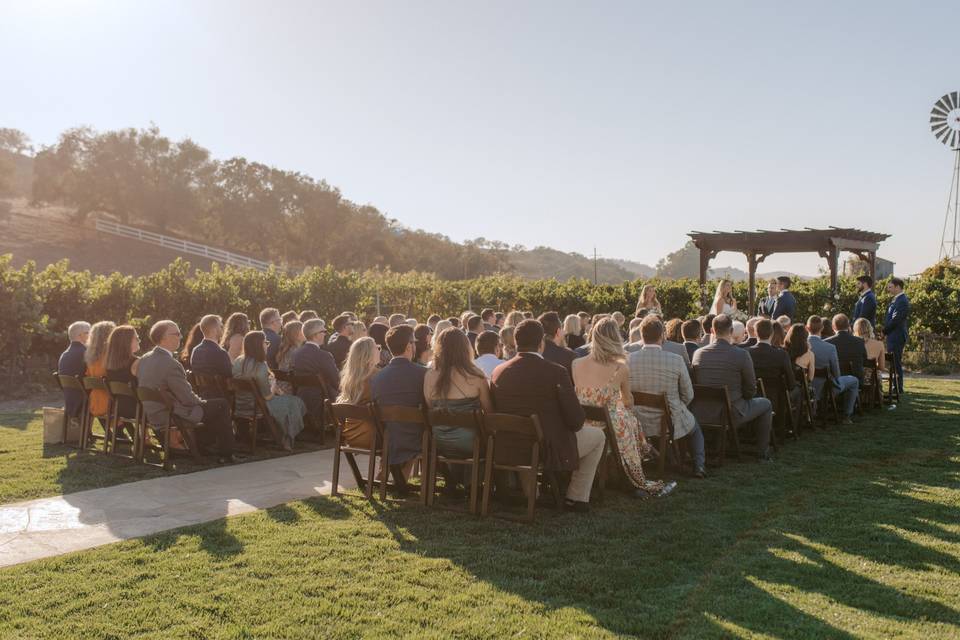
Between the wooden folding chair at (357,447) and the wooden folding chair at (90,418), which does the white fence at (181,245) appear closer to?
the wooden folding chair at (90,418)

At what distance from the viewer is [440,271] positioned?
276 ft

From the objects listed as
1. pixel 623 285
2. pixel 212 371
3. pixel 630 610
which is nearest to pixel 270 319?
pixel 212 371

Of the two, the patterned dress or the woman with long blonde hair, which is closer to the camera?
the patterned dress

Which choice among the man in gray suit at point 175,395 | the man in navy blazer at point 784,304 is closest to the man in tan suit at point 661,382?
the man in gray suit at point 175,395

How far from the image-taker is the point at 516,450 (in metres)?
6.32

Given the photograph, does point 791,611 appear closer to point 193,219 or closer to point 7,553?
point 7,553

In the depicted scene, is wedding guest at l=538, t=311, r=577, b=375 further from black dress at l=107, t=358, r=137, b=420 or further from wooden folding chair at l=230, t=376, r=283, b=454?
black dress at l=107, t=358, r=137, b=420

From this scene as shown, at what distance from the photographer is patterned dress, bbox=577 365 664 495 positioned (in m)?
6.90

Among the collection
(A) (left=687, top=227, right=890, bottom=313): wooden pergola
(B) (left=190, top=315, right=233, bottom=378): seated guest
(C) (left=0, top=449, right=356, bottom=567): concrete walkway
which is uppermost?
(A) (left=687, top=227, right=890, bottom=313): wooden pergola

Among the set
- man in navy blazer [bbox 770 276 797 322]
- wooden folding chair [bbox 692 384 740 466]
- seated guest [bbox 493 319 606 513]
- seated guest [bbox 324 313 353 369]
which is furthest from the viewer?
man in navy blazer [bbox 770 276 797 322]

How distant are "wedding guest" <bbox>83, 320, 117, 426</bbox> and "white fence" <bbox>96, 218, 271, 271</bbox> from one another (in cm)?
4176

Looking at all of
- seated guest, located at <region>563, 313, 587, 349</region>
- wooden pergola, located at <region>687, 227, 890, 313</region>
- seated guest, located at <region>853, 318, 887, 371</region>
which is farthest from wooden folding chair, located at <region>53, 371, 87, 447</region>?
wooden pergola, located at <region>687, 227, 890, 313</region>

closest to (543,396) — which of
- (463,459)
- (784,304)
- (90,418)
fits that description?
(463,459)

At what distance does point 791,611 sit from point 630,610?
0.88 m
